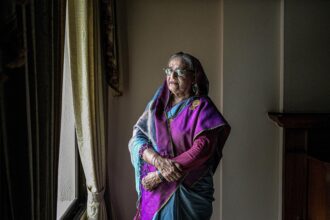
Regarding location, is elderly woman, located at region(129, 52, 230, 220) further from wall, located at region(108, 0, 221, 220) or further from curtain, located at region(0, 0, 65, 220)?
wall, located at region(108, 0, 221, 220)

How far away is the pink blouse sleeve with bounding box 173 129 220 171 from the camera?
3.59 feet

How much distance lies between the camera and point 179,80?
1.18 m

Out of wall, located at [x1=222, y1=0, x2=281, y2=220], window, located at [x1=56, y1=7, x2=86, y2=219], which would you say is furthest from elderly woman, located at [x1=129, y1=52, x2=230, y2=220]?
wall, located at [x1=222, y1=0, x2=281, y2=220]

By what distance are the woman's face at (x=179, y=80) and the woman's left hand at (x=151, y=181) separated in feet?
1.18

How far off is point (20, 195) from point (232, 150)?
1578mm

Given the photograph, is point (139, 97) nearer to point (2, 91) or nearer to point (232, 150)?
point (232, 150)

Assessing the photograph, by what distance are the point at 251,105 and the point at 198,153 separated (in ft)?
3.37

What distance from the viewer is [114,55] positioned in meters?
1.81

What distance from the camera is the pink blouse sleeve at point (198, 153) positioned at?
1.09 metres

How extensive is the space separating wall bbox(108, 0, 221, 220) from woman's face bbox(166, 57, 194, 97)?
82cm

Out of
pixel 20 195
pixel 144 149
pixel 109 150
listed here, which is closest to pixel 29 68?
pixel 20 195

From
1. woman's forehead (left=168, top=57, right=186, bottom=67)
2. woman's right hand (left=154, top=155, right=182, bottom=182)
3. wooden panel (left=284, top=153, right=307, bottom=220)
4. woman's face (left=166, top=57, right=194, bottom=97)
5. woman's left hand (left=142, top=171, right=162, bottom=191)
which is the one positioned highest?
woman's forehead (left=168, top=57, right=186, bottom=67)

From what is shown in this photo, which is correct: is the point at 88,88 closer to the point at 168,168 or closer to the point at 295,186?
the point at 168,168

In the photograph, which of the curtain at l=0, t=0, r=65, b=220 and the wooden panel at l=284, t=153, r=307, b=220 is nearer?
the curtain at l=0, t=0, r=65, b=220
